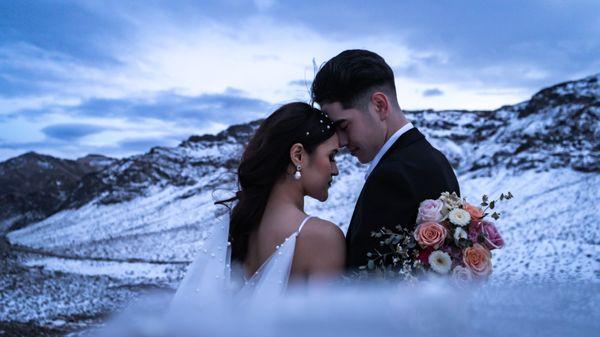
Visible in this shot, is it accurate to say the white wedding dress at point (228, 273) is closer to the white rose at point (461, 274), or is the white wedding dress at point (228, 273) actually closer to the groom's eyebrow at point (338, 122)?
the groom's eyebrow at point (338, 122)

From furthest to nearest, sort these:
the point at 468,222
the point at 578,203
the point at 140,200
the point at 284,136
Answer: the point at 140,200, the point at 578,203, the point at 284,136, the point at 468,222

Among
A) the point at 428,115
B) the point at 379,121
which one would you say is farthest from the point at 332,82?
the point at 428,115

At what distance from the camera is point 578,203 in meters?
23.1

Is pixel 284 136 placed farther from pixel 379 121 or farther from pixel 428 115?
pixel 428 115

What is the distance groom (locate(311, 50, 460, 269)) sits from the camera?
3.42 metres

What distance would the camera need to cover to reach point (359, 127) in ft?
12.7

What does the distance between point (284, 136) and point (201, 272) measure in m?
1.08

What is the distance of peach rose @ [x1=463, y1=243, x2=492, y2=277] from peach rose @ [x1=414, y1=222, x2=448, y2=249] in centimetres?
16

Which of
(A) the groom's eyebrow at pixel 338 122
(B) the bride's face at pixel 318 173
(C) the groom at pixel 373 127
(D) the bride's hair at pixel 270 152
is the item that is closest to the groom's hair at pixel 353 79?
(C) the groom at pixel 373 127

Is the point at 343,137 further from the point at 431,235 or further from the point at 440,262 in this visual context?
the point at 440,262

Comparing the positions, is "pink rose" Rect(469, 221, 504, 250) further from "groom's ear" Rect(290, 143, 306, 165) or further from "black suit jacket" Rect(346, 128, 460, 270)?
"groom's ear" Rect(290, 143, 306, 165)

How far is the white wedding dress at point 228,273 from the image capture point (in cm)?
321

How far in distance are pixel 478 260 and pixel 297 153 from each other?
1.32 metres

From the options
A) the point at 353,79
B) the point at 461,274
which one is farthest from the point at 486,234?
the point at 353,79
